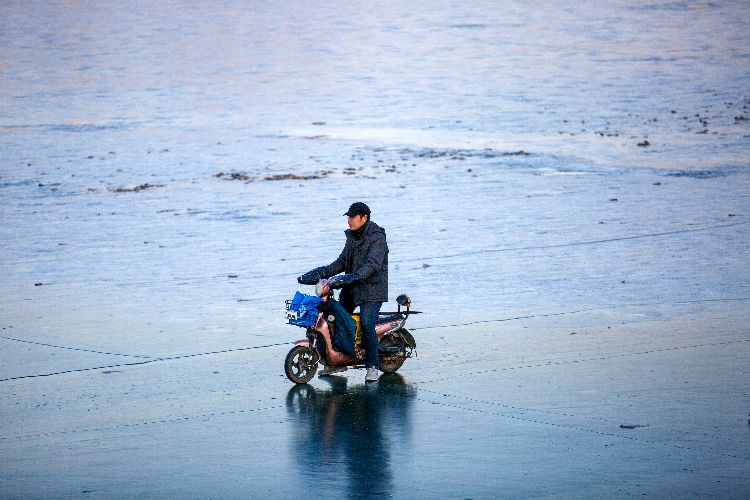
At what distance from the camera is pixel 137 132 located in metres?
30.2

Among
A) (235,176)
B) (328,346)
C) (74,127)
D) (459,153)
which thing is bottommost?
(328,346)

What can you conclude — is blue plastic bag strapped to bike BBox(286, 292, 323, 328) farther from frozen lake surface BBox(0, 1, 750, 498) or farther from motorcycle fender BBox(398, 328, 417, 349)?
motorcycle fender BBox(398, 328, 417, 349)

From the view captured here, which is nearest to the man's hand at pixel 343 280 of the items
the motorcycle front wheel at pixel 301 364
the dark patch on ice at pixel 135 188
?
the motorcycle front wheel at pixel 301 364

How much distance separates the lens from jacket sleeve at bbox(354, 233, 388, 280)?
1074 cm

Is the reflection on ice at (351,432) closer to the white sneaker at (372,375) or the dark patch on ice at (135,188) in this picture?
the white sneaker at (372,375)

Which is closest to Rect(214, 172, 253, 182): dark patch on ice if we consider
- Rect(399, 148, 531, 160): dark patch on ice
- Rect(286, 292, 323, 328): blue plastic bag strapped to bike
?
Rect(399, 148, 531, 160): dark patch on ice

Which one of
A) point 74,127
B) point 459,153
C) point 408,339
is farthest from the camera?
point 74,127

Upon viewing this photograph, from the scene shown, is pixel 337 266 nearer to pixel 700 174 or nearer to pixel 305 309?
pixel 305 309

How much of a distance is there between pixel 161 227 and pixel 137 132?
11.2 metres

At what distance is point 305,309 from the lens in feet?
35.3

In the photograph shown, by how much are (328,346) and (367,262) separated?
72 centimetres

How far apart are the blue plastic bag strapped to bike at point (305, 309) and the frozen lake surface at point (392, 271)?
569mm

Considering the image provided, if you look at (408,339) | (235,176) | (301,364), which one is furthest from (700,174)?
(301,364)

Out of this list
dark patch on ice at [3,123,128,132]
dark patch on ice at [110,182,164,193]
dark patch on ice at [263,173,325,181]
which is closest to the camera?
dark patch on ice at [110,182,164,193]
